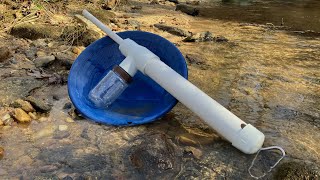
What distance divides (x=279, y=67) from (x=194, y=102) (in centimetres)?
152

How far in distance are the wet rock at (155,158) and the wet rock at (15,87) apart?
3.69ft

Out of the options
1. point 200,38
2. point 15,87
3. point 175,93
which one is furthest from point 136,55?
point 200,38

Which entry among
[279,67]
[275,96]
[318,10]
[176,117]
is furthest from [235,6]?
[176,117]

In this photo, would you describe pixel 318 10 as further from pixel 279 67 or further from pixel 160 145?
pixel 160 145

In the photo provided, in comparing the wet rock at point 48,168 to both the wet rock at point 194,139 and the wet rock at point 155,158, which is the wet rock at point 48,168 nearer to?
the wet rock at point 155,158

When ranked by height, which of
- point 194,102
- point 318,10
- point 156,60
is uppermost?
point 156,60

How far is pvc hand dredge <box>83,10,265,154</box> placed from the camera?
1836mm

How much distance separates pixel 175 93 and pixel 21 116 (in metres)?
1.05

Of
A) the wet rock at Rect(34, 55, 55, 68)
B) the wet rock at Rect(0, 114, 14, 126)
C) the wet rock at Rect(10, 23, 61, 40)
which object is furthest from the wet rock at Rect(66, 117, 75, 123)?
the wet rock at Rect(10, 23, 61, 40)

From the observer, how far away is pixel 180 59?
7.80 feet

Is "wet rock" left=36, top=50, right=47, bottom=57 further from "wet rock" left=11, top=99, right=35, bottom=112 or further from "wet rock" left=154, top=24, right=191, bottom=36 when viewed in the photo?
"wet rock" left=154, top=24, right=191, bottom=36

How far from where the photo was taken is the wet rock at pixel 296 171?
1715mm

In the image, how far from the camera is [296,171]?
5.72 feet

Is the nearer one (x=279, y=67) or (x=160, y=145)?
(x=160, y=145)
